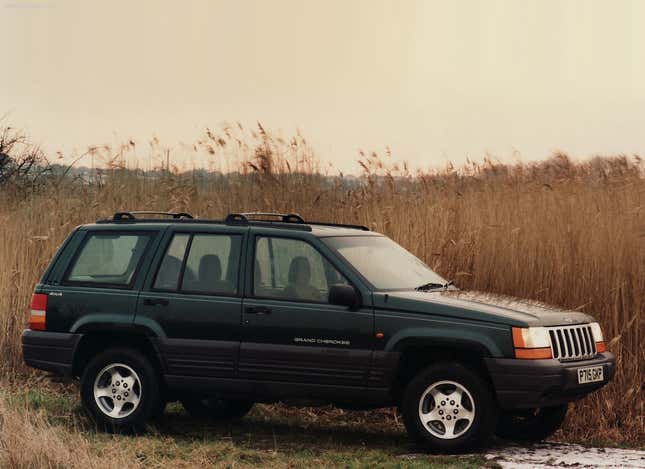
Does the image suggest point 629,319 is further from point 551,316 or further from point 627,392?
point 551,316

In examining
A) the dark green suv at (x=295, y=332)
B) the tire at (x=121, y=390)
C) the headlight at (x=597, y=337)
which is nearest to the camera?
the dark green suv at (x=295, y=332)

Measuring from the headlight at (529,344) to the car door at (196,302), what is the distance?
2307 millimetres

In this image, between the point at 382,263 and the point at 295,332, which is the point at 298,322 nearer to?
the point at 295,332

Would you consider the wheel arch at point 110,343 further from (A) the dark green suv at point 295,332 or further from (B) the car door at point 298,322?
(B) the car door at point 298,322

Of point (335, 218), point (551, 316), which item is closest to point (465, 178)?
point (335, 218)

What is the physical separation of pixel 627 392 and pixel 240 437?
3678mm

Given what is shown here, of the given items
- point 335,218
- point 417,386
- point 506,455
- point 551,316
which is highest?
point 335,218

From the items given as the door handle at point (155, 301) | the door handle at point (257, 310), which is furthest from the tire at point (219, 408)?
the door handle at point (257, 310)

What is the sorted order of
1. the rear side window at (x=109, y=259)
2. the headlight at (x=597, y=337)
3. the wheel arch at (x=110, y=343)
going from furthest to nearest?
1. the rear side window at (x=109, y=259)
2. the wheel arch at (x=110, y=343)
3. the headlight at (x=597, y=337)

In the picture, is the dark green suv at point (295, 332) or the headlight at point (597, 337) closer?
the dark green suv at point (295, 332)

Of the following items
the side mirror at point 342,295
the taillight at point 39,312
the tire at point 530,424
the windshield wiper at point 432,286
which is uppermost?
the windshield wiper at point 432,286

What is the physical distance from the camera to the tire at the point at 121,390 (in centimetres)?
968

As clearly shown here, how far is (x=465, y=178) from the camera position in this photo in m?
14.6

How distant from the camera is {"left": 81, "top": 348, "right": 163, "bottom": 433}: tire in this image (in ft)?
31.8
